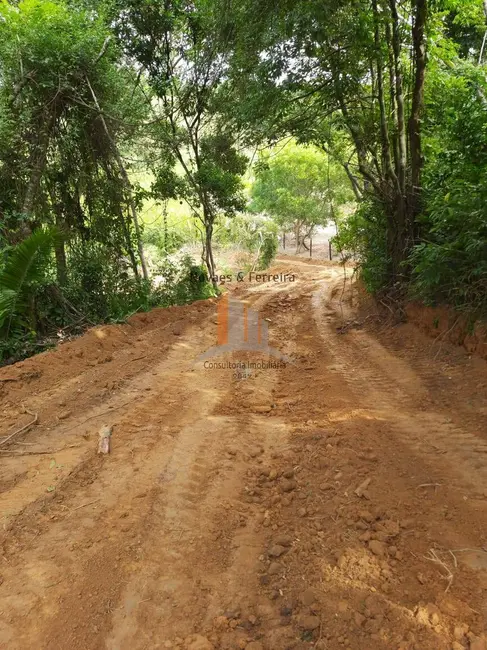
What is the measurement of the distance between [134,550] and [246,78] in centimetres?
850

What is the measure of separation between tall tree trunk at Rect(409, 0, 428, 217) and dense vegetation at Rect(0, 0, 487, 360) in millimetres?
25

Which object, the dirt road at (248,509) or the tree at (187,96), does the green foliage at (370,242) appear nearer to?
the dirt road at (248,509)

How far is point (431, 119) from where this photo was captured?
24.3ft

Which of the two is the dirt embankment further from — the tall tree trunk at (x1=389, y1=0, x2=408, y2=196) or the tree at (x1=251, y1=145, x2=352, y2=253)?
the tree at (x1=251, y1=145, x2=352, y2=253)

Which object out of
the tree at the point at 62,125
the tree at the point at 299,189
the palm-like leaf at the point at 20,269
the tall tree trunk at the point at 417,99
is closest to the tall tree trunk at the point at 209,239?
the tree at the point at 62,125

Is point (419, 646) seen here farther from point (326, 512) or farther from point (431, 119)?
point (431, 119)

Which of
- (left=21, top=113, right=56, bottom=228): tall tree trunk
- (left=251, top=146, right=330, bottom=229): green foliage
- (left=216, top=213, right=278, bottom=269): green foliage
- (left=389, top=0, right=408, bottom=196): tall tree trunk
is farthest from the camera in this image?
(left=216, top=213, right=278, bottom=269): green foliage

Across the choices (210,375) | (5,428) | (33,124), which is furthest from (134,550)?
(33,124)

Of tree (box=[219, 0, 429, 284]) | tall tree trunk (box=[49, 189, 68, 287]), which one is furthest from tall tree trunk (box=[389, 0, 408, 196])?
tall tree trunk (box=[49, 189, 68, 287])

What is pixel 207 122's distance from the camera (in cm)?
1244

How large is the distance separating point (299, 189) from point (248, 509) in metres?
23.9

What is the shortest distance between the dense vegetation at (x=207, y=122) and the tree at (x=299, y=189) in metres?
8.99

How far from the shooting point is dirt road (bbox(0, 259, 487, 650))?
1.98 meters

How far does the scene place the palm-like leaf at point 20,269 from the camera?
6.30 metres
